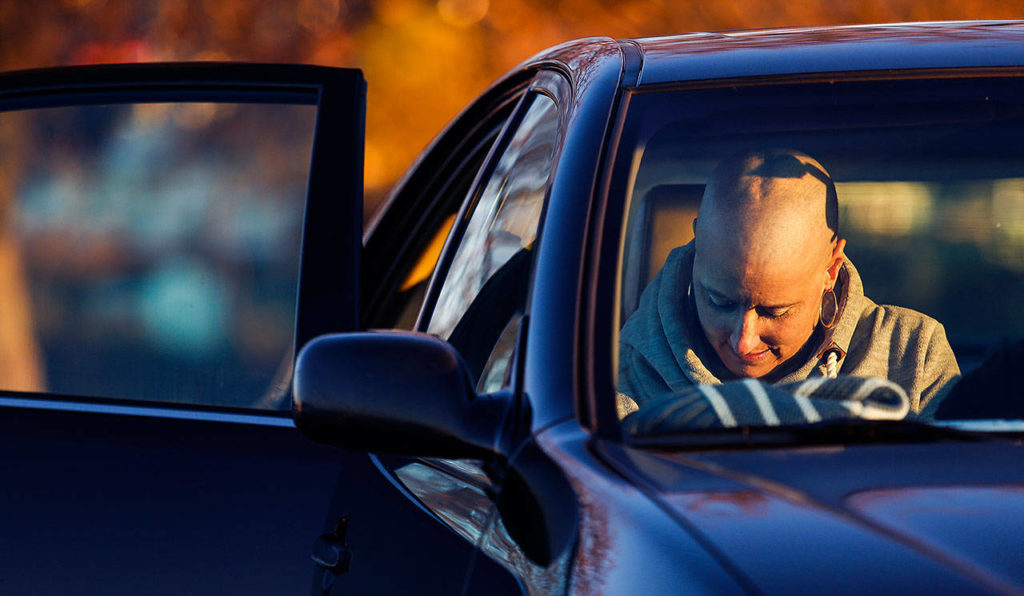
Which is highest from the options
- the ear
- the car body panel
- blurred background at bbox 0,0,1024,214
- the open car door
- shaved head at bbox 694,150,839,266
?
blurred background at bbox 0,0,1024,214

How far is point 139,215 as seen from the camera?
111 inches

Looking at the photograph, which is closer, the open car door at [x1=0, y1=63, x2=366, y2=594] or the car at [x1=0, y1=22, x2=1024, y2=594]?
the car at [x1=0, y1=22, x2=1024, y2=594]

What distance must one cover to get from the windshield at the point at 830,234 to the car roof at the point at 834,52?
5 cm

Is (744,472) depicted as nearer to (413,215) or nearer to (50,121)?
(50,121)

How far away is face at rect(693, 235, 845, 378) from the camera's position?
2.02 m

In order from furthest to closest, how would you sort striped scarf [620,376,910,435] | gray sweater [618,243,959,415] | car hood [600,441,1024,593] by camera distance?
gray sweater [618,243,959,415], striped scarf [620,376,910,435], car hood [600,441,1024,593]

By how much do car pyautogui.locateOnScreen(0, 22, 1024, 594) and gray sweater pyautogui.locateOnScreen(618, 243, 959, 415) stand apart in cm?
4

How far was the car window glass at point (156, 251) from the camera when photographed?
272 cm

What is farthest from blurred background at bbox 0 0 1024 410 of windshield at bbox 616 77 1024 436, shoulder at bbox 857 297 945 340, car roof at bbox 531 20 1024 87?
shoulder at bbox 857 297 945 340

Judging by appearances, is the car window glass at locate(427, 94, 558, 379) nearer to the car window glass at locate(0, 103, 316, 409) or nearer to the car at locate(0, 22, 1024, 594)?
the car at locate(0, 22, 1024, 594)

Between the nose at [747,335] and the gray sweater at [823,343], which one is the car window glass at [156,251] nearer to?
the gray sweater at [823,343]

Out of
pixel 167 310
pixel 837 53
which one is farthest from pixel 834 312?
pixel 167 310

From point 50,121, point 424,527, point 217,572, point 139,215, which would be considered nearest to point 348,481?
point 217,572

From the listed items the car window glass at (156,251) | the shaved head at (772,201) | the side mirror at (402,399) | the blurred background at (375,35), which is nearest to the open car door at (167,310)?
the car window glass at (156,251)
